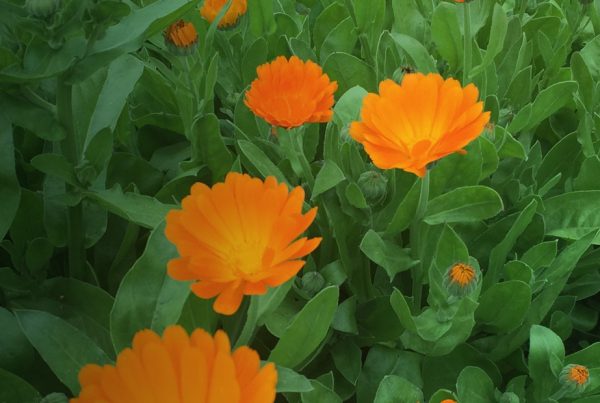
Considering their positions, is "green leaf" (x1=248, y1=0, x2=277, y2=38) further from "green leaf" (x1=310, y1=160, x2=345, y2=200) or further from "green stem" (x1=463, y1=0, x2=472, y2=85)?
"green leaf" (x1=310, y1=160, x2=345, y2=200)

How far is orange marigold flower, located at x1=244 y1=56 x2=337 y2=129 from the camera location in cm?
97

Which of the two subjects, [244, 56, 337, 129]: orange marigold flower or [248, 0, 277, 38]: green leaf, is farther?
[248, 0, 277, 38]: green leaf

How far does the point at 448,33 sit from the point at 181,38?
0.48m

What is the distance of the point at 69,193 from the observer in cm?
104

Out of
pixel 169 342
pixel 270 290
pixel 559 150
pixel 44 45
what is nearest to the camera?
pixel 169 342

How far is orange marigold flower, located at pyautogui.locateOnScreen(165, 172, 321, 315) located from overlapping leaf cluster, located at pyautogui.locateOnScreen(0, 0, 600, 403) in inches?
3.8

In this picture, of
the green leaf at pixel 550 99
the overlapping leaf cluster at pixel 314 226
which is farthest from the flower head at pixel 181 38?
the green leaf at pixel 550 99

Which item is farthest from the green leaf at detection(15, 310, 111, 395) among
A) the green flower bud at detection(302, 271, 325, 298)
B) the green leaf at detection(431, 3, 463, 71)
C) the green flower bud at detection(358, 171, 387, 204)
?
the green leaf at detection(431, 3, 463, 71)

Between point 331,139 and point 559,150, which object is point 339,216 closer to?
point 331,139

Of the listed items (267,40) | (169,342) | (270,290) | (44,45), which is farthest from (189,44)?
(169,342)

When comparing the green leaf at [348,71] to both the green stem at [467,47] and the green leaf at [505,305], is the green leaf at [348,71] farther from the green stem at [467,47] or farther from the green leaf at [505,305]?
the green leaf at [505,305]

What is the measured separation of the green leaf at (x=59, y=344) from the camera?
0.82 meters

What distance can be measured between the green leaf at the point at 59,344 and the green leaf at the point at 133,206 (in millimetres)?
195

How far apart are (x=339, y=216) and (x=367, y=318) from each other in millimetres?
158
